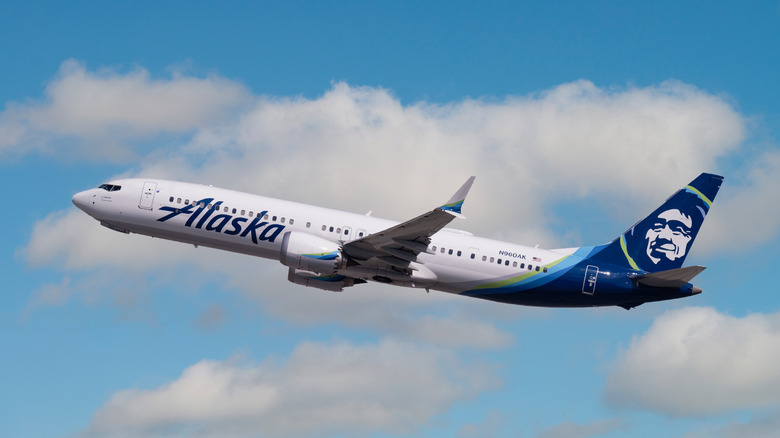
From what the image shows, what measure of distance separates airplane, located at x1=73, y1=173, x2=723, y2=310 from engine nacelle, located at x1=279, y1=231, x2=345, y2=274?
0.06 metres

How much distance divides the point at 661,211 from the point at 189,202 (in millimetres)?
32327

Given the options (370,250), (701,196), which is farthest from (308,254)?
(701,196)

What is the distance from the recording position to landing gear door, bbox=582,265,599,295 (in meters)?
59.0

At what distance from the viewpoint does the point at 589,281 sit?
2323 inches

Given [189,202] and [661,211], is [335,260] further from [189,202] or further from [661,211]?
[661,211]

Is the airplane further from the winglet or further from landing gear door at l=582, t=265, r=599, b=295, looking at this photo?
the winglet

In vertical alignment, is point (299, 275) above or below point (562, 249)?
below

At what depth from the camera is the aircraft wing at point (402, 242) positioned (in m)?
52.3

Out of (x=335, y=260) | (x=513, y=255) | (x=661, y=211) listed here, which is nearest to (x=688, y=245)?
(x=661, y=211)

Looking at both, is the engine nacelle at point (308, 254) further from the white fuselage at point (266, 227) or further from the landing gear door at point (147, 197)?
the landing gear door at point (147, 197)

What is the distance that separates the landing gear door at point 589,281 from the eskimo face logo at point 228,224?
65.9 ft

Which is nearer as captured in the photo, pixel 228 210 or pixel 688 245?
pixel 228 210

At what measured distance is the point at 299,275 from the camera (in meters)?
61.7

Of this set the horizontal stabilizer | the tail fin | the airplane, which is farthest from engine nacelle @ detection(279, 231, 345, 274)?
the horizontal stabilizer
